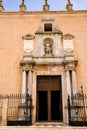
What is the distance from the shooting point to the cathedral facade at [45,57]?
41.4ft

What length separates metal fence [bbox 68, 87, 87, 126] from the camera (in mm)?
11266

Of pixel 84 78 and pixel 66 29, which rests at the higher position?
pixel 66 29

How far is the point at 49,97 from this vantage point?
12602 millimetres

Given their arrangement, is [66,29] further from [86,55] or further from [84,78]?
[84,78]

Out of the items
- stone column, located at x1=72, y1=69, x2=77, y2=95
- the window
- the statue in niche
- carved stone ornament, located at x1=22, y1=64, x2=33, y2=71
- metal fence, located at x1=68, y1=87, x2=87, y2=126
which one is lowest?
metal fence, located at x1=68, y1=87, x2=87, y2=126

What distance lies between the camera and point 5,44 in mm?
13859

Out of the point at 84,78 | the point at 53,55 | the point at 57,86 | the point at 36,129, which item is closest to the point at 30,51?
the point at 53,55

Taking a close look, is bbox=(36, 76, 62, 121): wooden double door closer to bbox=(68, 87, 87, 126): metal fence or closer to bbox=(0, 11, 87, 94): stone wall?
bbox=(68, 87, 87, 126): metal fence

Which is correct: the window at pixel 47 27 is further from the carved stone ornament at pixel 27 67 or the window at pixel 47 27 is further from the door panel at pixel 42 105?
the door panel at pixel 42 105

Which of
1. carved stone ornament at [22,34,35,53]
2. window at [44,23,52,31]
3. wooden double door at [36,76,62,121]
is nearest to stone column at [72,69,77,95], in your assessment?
wooden double door at [36,76,62,121]

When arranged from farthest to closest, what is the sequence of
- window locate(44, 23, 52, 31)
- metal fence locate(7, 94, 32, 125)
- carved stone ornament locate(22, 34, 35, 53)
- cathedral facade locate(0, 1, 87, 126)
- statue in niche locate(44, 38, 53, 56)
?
window locate(44, 23, 52, 31) < carved stone ornament locate(22, 34, 35, 53) < statue in niche locate(44, 38, 53, 56) < cathedral facade locate(0, 1, 87, 126) < metal fence locate(7, 94, 32, 125)

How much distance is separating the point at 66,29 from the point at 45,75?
311cm

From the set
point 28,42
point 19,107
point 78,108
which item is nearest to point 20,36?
point 28,42

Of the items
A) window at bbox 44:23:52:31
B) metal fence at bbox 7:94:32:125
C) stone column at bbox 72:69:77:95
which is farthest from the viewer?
window at bbox 44:23:52:31
